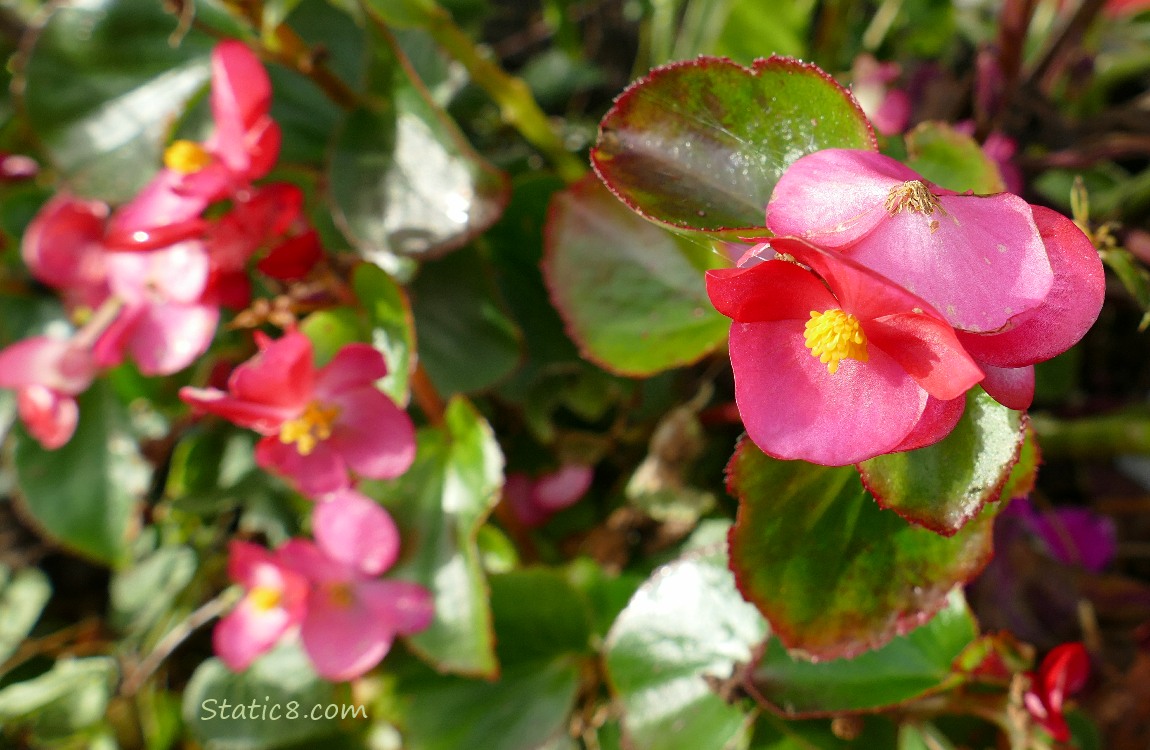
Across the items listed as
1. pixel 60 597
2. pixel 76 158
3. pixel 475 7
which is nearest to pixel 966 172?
pixel 475 7

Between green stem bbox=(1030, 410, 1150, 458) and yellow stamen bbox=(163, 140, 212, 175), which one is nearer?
yellow stamen bbox=(163, 140, 212, 175)

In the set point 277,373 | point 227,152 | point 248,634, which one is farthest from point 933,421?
point 248,634

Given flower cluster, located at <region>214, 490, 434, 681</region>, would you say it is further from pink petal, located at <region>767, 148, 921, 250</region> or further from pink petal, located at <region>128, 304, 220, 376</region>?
pink petal, located at <region>767, 148, 921, 250</region>

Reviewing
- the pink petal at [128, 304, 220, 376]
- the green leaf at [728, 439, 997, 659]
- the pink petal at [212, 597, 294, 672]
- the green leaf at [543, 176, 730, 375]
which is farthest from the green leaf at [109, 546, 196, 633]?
the green leaf at [728, 439, 997, 659]

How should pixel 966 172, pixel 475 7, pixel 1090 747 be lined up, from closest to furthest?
pixel 966 172
pixel 1090 747
pixel 475 7

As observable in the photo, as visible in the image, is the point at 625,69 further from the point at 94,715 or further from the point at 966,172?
the point at 94,715
